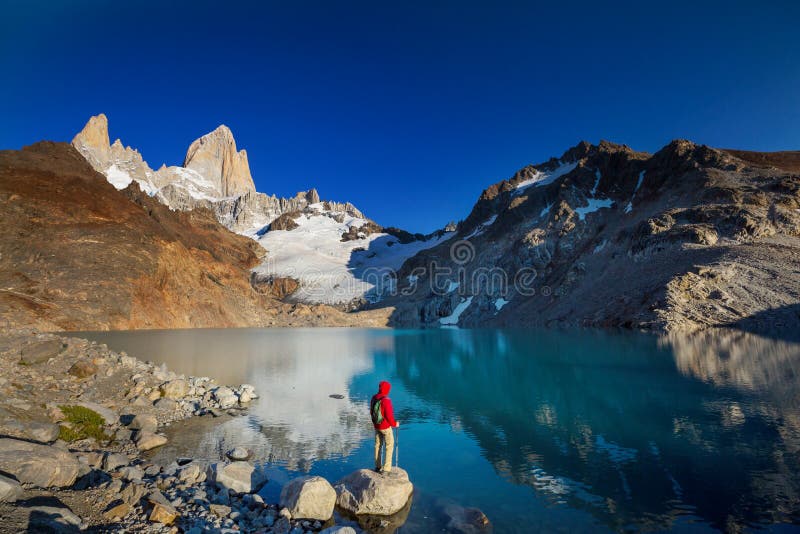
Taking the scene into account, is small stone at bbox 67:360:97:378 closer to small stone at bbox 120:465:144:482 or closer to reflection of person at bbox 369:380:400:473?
small stone at bbox 120:465:144:482

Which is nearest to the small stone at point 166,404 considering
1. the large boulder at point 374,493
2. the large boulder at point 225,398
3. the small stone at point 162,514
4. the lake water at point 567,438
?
the large boulder at point 225,398

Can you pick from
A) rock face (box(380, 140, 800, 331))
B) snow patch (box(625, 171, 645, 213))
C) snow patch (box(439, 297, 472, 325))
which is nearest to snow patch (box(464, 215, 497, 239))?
rock face (box(380, 140, 800, 331))

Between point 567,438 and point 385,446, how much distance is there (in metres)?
7.18

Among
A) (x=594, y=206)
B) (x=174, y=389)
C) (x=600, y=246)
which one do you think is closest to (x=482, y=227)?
(x=594, y=206)

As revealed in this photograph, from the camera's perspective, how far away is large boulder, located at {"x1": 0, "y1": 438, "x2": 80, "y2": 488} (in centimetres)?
760

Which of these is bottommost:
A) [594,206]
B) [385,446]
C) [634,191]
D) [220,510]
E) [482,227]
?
[220,510]

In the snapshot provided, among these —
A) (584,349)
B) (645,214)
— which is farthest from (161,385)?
(645,214)

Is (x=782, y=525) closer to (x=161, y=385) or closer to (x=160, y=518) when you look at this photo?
(x=160, y=518)

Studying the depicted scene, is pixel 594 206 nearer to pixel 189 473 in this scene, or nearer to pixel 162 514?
pixel 189 473

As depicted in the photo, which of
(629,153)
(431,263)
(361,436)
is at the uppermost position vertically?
(629,153)

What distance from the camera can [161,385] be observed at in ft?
64.6

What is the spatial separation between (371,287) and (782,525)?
7519 inches

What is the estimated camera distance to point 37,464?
25.9ft

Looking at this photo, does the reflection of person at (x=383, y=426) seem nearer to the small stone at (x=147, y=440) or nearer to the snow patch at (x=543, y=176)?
the small stone at (x=147, y=440)
